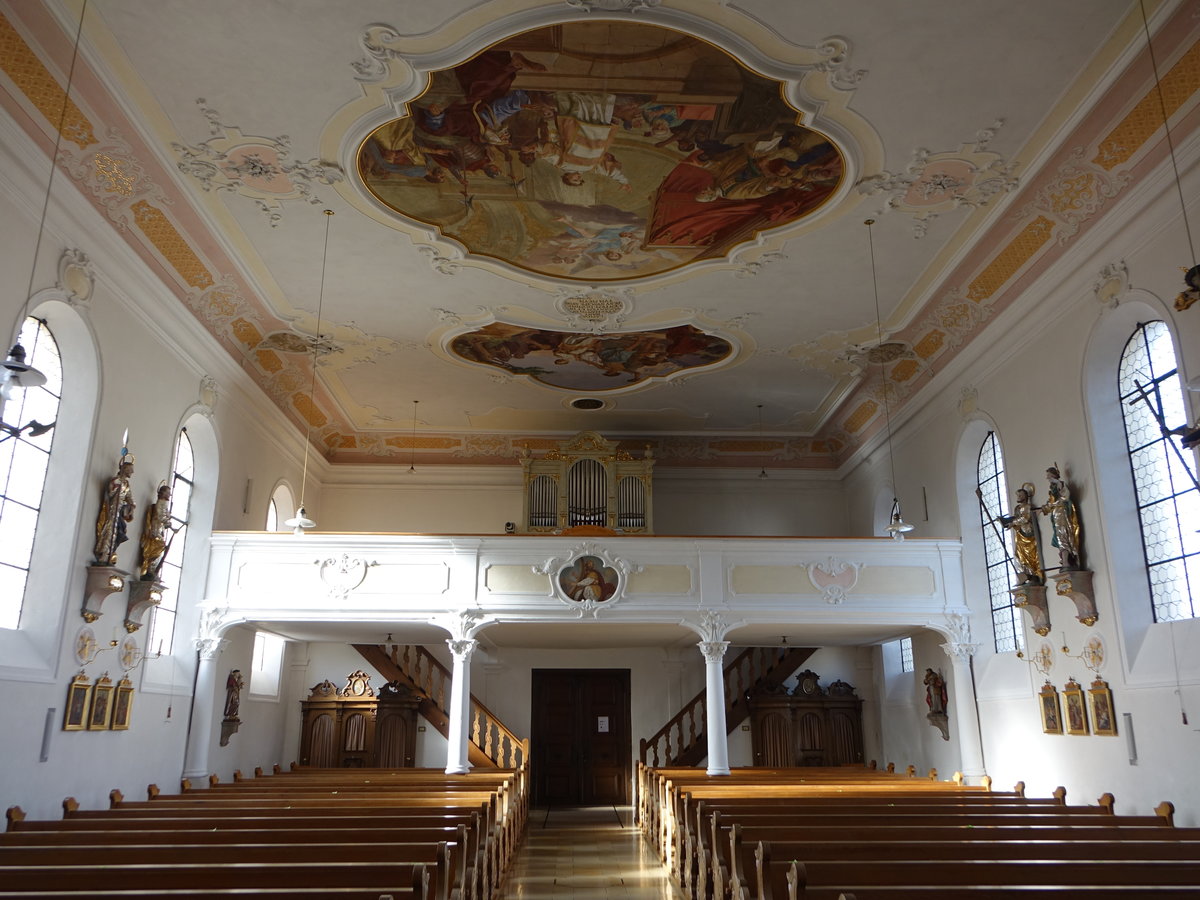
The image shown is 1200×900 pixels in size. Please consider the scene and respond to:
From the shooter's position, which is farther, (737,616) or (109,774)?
(737,616)

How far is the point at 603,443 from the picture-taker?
58.7ft

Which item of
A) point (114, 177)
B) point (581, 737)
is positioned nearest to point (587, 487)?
point (581, 737)

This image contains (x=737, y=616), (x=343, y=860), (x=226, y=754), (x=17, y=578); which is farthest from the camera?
A: (x=226, y=754)

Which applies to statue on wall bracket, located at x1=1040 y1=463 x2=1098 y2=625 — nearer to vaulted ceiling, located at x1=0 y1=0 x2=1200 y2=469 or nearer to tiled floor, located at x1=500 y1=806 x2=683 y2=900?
vaulted ceiling, located at x1=0 y1=0 x2=1200 y2=469

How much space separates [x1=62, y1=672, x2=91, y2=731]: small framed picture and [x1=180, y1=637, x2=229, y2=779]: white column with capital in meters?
2.53

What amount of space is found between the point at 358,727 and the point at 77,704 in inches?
345

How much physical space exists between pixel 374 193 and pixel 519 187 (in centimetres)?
161

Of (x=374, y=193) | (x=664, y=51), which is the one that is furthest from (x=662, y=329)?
(x=664, y=51)

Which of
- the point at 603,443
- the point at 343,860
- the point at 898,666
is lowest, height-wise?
the point at 343,860

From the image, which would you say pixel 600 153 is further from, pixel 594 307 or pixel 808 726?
pixel 808 726

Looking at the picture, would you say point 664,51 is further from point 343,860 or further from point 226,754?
point 226,754

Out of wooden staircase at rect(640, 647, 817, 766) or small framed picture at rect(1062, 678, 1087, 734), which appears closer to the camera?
small framed picture at rect(1062, 678, 1087, 734)

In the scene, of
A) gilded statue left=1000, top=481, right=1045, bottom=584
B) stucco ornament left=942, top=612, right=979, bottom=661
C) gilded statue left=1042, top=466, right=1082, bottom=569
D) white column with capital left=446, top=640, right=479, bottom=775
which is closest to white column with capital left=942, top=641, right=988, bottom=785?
stucco ornament left=942, top=612, right=979, bottom=661

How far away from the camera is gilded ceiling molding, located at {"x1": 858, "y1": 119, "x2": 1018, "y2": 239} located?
9328 mm
